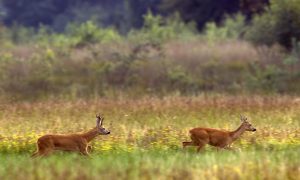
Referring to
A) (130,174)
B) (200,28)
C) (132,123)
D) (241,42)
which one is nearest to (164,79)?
(241,42)

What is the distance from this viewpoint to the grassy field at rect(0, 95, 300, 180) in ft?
32.7

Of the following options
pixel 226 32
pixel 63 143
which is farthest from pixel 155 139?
pixel 226 32

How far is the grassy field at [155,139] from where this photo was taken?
9969 mm

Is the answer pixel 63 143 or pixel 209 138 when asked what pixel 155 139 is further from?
pixel 63 143

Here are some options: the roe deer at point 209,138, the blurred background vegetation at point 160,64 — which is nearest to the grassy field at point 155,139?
the roe deer at point 209,138

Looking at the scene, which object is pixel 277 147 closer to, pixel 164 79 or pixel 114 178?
pixel 114 178

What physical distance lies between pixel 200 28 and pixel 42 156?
37.1 meters

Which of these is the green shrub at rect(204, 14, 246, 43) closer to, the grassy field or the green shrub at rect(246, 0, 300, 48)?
the green shrub at rect(246, 0, 300, 48)

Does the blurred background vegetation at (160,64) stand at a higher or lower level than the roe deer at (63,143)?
higher

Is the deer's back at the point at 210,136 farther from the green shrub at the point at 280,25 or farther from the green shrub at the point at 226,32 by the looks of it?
the green shrub at the point at 226,32

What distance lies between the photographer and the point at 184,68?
27.8m

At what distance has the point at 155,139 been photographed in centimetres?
1355

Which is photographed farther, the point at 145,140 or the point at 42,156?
the point at 145,140

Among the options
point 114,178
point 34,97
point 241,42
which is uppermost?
point 241,42
